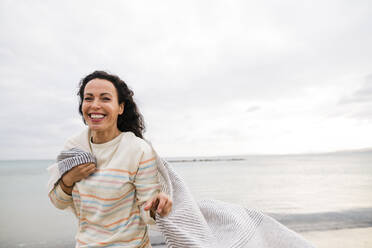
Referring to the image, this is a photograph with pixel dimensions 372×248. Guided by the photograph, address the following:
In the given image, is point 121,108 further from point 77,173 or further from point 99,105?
point 77,173

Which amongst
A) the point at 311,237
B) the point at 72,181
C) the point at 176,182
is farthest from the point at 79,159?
the point at 311,237

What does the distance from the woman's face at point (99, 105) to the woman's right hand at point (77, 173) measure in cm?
24

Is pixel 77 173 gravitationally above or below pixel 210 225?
above

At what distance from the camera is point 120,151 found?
58.2 inches

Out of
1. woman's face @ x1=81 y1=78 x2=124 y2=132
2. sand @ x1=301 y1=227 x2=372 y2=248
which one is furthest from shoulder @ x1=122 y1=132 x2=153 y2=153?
sand @ x1=301 y1=227 x2=372 y2=248

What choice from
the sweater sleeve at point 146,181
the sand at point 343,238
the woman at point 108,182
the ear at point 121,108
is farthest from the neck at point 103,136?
the sand at point 343,238

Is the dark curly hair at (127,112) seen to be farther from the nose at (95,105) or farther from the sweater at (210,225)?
the sweater at (210,225)

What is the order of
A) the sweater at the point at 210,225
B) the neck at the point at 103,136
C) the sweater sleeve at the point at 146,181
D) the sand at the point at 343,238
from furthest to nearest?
the sand at the point at 343,238 → the neck at the point at 103,136 → the sweater sleeve at the point at 146,181 → the sweater at the point at 210,225

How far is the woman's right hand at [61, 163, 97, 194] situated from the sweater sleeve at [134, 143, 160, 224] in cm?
28

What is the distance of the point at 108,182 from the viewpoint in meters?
1.41

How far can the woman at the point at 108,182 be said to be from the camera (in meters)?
1.41

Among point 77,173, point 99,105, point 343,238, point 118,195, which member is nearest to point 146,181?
point 118,195

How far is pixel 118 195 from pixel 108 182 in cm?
10

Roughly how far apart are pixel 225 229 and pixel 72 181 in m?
0.96
